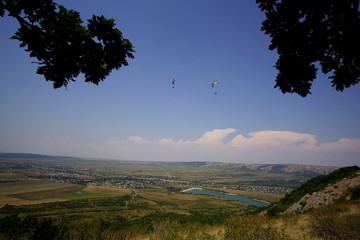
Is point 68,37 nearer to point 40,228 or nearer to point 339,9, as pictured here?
point 40,228

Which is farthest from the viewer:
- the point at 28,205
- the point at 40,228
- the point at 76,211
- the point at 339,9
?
the point at 28,205

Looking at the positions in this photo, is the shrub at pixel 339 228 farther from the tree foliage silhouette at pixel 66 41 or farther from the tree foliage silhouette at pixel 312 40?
the tree foliage silhouette at pixel 66 41

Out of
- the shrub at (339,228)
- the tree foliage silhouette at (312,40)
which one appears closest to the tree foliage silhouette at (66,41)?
the tree foliage silhouette at (312,40)

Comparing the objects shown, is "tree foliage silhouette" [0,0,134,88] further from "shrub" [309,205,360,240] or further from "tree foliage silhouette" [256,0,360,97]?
"shrub" [309,205,360,240]

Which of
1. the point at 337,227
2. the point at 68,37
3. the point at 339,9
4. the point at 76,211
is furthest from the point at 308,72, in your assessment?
the point at 76,211

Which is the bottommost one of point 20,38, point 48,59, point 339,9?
point 48,59

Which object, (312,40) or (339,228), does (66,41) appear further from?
(339,228)
